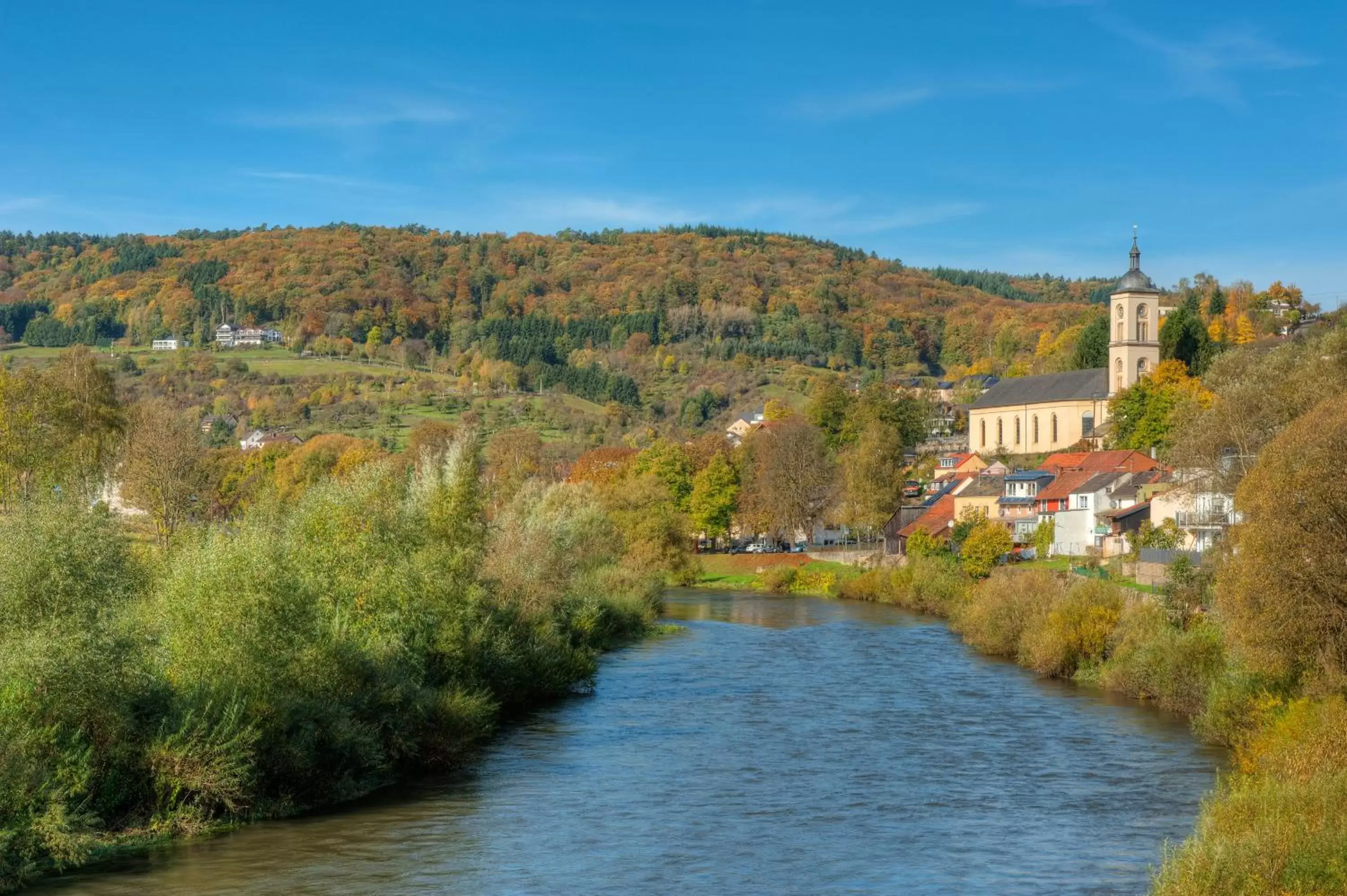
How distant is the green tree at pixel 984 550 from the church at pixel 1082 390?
41.9m

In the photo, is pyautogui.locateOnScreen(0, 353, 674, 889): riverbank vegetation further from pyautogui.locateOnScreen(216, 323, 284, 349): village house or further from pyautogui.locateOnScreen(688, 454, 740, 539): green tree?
pyautogui.locateOnScreen(216, 323, 284, 349): village house

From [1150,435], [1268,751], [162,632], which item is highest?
[1150,435]

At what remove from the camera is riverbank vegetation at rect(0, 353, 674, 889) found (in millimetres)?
20781

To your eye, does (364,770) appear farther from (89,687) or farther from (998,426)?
(998,426)

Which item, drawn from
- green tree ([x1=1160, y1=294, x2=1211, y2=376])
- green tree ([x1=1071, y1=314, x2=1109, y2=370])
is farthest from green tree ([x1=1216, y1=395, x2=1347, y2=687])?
green tree ([x1=1071, y1=314, x2=1109, y2=370])

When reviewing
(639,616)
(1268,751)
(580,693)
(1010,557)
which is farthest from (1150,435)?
(1268,751)

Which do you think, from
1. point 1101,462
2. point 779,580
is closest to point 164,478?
point 779,580

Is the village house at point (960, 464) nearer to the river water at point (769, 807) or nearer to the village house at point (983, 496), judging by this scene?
the village house at point (983, 496)

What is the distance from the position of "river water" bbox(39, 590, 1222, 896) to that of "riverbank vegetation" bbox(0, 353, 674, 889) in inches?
34.2

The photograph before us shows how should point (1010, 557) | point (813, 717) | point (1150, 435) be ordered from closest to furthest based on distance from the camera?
point (813, 717) < point (1010, 557) < point (1150, 435)

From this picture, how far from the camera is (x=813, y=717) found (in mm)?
35000

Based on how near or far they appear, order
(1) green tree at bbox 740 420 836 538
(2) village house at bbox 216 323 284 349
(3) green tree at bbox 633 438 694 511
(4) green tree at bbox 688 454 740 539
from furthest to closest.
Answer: (2) village house at bbox 216 323 284 349 → (3) green tree at bbox 633 438 694 511 → (4) green tree at bbox 688 454 740 539 → (1) green tree at bbox 740 420 836 538

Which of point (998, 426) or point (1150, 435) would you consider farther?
point (998, 426)

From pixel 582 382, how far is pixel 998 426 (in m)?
57.8
